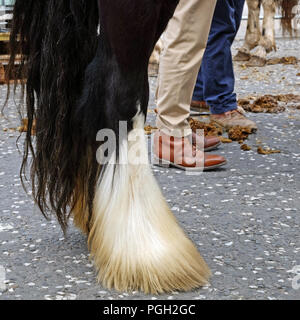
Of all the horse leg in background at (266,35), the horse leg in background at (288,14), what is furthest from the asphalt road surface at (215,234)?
the horse leg in background at (266,35)

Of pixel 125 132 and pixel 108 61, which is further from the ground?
pixel 108 61

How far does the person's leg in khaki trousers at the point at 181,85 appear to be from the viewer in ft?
10.1

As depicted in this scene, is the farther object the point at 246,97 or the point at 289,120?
the point at 246,97

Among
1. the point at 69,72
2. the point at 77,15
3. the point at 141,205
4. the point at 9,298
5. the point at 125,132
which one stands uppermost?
the point at 77,15

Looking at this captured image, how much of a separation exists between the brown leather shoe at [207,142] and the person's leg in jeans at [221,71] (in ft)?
1.32

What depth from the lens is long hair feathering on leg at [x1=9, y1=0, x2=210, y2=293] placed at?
1.80 meters

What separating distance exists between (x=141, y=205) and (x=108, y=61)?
0.40 meters

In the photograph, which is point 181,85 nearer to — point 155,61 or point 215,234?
point 215,234

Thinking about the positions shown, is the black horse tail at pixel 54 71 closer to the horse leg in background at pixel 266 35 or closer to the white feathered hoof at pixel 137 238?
the white feathered hoof at pixel 137 238

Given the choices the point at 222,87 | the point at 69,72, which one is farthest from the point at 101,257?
the point at 222,87

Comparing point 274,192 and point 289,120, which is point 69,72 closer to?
point 274,192

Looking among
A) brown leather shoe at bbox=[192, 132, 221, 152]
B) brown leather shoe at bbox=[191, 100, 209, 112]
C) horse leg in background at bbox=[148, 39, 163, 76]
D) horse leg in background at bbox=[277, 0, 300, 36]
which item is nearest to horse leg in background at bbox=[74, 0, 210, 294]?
brown leather shoe at bbox=[192, 132, 221, 152]

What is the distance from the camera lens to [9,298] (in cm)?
182

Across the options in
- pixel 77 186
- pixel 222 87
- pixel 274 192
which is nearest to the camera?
pixel 77 186
